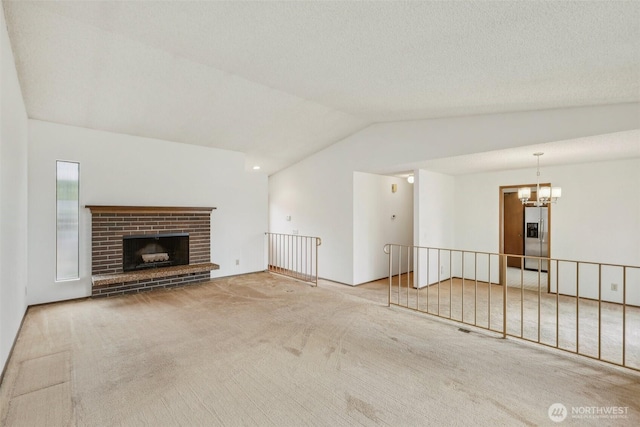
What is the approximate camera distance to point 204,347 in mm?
2936

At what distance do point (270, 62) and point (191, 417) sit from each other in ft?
9.83

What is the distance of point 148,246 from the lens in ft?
16.8

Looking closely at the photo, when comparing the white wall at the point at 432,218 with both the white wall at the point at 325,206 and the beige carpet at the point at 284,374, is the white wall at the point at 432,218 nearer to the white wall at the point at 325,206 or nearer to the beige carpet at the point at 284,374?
the white wall at the point at 325,206

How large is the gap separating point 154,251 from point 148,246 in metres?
0.13

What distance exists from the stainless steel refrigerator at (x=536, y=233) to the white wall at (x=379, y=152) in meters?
4.01

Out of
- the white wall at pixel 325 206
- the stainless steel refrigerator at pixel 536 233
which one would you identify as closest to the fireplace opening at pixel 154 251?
the white wall at pixel 325 206

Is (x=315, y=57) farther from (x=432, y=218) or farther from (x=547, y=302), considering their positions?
(x=547, y=302)

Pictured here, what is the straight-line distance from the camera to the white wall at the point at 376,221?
567cm

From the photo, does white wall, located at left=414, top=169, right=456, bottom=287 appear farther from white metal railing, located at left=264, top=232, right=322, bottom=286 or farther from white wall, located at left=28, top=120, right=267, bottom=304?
white wall, located at left=28, top=120, right=267, bottom=304

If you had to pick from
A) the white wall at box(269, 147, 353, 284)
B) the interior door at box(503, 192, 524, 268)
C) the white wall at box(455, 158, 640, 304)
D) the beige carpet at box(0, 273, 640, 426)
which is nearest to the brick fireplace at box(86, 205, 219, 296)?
the beige carpet at box(0, 273, 640, 426)

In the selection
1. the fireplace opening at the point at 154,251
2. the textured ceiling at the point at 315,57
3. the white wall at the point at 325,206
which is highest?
the textured ceiling at the point at 315,57

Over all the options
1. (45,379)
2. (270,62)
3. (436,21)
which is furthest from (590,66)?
(45,379)

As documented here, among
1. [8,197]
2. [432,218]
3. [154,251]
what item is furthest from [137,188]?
[432,218]

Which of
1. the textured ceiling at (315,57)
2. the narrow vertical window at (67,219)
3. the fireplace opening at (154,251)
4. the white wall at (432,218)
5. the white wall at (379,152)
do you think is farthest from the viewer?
the white wall at (432,218)
